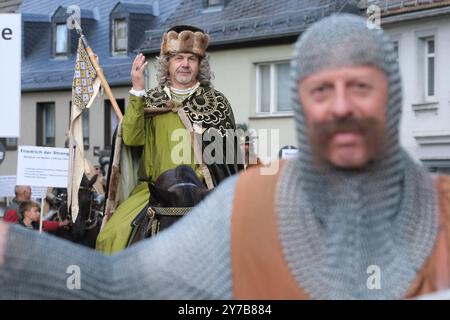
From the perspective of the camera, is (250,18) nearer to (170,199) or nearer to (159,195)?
(159,195)

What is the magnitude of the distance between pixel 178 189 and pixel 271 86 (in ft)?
85.6

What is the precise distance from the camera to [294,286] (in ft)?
8.21

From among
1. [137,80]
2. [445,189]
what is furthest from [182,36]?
[445,189]

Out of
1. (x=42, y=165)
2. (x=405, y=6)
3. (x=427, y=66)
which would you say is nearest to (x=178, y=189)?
(x=42, y=165)

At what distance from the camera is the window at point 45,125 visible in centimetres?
4250

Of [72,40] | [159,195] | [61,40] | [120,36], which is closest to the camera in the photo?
[159,195]

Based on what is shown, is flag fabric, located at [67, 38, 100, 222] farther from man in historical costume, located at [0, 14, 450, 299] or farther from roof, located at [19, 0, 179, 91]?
roof, located at [19, 0, 179, 91]

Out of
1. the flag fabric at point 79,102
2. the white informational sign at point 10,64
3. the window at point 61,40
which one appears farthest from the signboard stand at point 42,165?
the window at point 61,40

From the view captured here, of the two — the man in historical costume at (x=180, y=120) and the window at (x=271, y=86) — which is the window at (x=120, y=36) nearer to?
the window at (x=271, y=86)

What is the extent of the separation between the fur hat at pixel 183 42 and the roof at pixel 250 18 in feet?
71.7

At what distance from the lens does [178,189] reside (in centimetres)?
740

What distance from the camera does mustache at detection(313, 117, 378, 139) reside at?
2.43m

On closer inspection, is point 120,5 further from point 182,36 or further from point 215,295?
point 215,295

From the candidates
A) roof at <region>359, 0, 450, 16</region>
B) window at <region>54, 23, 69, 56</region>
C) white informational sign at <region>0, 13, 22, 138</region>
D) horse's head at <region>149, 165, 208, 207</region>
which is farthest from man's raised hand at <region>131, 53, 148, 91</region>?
window at <region>54, 23, 69, 56</region>
